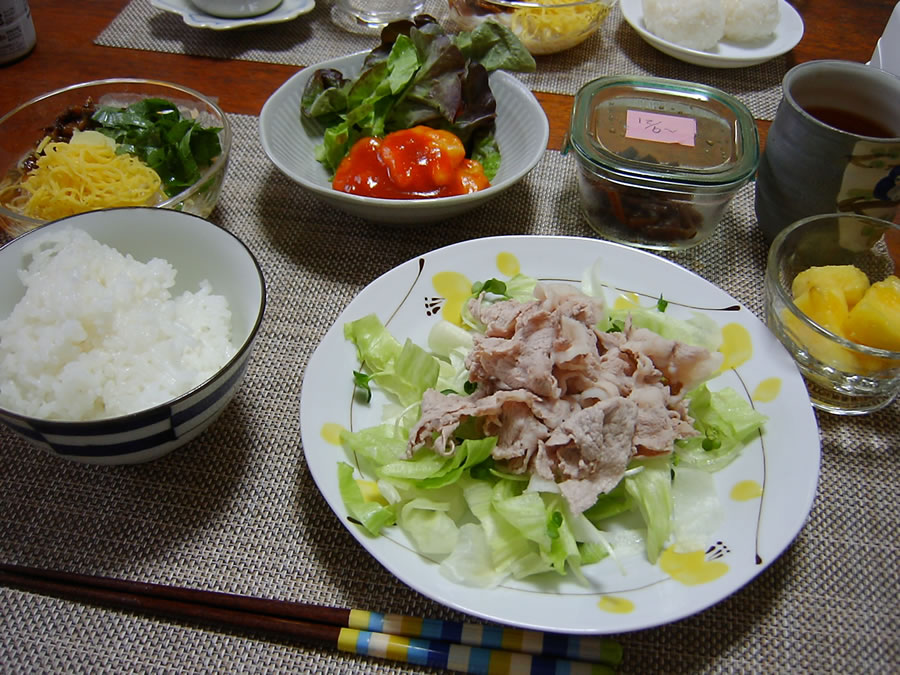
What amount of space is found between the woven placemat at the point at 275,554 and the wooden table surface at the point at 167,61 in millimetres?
1034

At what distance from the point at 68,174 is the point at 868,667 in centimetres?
180

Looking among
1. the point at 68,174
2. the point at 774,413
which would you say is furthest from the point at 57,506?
the point at 774,413

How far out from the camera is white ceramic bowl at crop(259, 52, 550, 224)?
1524mm

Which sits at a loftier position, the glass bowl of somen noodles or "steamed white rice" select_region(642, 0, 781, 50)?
"steamed white rice" select_region(642, 0, 781, 50)

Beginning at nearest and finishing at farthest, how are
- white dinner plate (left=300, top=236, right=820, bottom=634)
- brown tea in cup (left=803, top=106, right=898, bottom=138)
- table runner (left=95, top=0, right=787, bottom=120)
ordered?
white dinner plate (left=300, top=236, right=820, bottom=634) < brown tea in cup (left=803, top=106, right=898, bottom=138) < table runner (left=95, top=0, right=787, bottom=120)

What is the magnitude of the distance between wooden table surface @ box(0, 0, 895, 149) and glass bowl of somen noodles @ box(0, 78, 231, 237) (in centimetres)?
39

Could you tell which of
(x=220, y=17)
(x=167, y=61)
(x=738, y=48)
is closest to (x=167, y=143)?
(x=167, y=61)

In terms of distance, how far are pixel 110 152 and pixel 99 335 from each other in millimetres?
622

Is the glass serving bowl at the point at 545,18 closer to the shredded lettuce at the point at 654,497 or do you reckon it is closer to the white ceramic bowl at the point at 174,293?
the white ceramic bowl at the point at 174,293

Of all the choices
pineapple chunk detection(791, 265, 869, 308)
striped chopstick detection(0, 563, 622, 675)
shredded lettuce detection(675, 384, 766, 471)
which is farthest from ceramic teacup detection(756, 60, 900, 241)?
striped chopstick detection(0, 563, 622, 675)

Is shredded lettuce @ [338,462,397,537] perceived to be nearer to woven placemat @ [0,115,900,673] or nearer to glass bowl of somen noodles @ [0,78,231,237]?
woven placemat @ [0,115,900,673]

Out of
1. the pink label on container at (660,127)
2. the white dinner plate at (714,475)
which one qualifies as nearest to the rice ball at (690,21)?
the pink label on container at (660,127)

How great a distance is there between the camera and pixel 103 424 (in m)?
0.98

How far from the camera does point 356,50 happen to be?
2.35 meters
